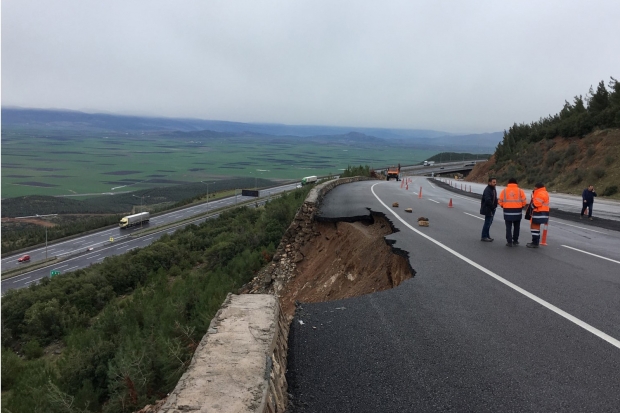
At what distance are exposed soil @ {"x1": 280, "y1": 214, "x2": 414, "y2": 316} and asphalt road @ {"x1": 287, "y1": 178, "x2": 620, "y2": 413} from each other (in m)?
1.32

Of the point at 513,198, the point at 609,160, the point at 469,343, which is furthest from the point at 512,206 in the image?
the point at 609,160

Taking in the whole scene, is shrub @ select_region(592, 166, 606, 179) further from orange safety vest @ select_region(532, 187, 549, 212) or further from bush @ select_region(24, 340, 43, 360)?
bush @ select_region(24, 340, 43, 360)

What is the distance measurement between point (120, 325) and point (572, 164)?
40.0 m

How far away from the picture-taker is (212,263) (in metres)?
20.8

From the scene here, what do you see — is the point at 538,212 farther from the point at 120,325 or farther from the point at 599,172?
the point at 599,172

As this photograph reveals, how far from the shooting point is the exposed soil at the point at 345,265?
9.21m

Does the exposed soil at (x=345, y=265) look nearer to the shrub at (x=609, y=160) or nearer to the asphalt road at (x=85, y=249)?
the shrub at (x=609, y=160)

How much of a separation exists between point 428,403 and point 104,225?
206ft

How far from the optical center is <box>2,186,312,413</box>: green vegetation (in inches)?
256

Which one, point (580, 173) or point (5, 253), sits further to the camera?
point (5, 253)

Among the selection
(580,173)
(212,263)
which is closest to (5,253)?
(212,263)

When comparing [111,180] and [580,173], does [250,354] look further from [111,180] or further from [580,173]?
[111,180]

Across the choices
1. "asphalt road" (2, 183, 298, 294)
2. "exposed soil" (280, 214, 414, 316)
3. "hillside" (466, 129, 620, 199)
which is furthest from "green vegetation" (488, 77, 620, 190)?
"asphalt road" (2, 183, 298, 294)

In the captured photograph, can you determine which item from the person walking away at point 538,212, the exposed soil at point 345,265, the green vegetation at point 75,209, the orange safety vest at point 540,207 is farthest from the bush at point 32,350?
the green vegetation at point 75,209
